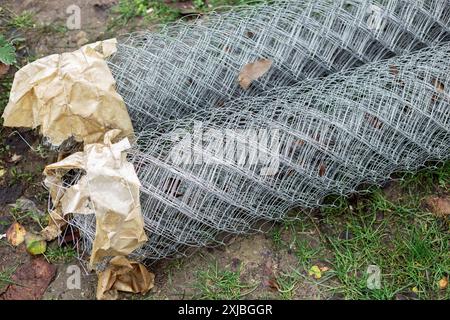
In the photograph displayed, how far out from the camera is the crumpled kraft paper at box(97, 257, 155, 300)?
115 inches

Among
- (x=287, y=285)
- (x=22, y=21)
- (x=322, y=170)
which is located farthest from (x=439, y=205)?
(x=22, y=21)

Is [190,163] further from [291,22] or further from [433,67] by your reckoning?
[433,67]

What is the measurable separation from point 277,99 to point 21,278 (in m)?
1.70

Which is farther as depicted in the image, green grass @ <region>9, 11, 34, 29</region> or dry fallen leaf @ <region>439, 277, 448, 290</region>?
green grass @ <region>9, 11, 34, 29</region>

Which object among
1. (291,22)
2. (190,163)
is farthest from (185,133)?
(291,22)

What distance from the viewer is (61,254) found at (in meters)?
3.13

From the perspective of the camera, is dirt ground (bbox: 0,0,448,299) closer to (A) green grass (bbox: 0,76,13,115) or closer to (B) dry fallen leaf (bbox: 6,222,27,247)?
(B) dry fallen leaf (bbox: 6,222,27,247)

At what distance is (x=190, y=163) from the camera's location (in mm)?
2844

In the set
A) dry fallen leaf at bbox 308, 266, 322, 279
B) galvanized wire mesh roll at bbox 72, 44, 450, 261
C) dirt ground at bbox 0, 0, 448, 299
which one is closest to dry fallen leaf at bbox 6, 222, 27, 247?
dirt ground at bbox 0, 0, 448, 299

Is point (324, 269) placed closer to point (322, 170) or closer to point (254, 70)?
point (322, 170)

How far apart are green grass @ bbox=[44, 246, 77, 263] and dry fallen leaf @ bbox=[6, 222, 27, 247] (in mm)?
182

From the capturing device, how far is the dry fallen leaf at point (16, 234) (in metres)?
3.20

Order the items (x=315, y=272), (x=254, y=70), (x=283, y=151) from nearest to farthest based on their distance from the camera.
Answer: (x=283, y=151), (x=315, y=272), (x=254, y=70)

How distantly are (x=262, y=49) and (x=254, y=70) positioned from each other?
128mm
